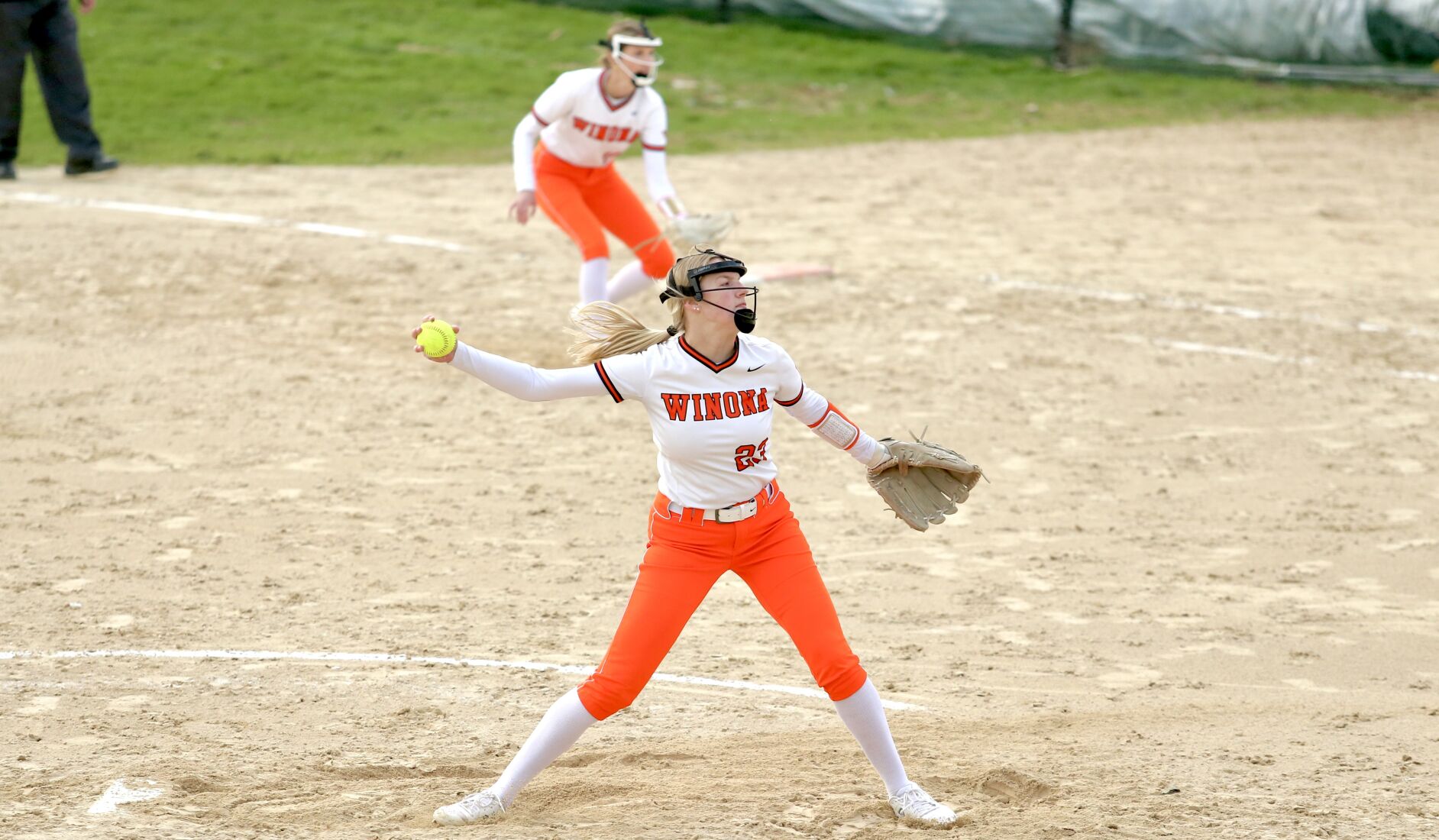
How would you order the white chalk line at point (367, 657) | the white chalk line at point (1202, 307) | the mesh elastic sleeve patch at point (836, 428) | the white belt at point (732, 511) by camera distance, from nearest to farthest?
the white belt at point (732, 511)
the mesh elastic sleeve patch at point (836, 428)
the white chalk line at point (367, 657)
the white chalk line at point (1202, 307)

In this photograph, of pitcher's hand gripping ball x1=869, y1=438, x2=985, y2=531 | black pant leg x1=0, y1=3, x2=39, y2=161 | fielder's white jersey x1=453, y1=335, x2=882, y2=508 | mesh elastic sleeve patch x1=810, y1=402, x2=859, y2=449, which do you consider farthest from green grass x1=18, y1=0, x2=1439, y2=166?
fielder's white jersey x1=453, y1=335, x2=882, y2=508

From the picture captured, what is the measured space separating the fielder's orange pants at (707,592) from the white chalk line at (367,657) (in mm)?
1453

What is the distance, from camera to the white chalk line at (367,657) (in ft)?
22.3

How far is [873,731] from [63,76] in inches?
550

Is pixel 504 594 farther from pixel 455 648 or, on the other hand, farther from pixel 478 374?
pixel 478 374

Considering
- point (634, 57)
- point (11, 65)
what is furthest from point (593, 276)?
point (11, 65)

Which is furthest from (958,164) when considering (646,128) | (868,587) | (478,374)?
(478,374)

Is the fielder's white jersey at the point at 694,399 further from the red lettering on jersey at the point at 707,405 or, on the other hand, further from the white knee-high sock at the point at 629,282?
the white knee-high sock at the point at 629,282

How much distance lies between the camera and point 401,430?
33.2ft

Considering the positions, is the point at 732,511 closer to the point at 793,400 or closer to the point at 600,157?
the point at 793,400

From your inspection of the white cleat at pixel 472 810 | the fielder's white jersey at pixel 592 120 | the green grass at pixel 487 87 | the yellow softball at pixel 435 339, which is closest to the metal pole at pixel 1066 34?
the green grass at pixel 487 87

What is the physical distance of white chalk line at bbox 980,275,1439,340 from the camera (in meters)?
12.2

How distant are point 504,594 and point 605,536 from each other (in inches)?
37.1

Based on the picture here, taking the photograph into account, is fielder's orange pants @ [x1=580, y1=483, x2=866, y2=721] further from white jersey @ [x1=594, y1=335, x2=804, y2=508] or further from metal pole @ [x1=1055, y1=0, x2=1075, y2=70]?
metal pole @ [x1=1055, y1=0, x2=1075, y2=70]
